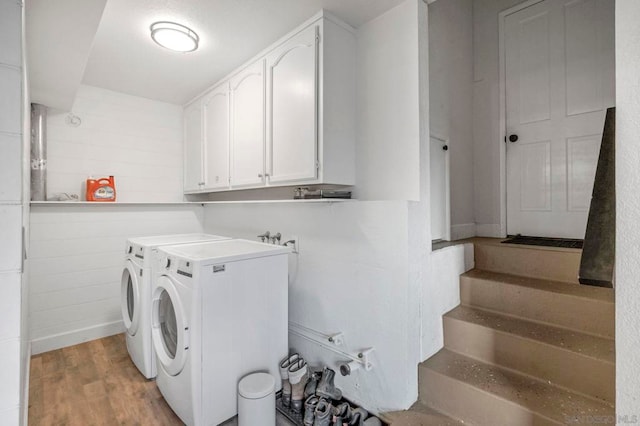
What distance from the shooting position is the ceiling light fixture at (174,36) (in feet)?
6.20

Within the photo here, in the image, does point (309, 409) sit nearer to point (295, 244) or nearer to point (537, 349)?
point (295, 244)

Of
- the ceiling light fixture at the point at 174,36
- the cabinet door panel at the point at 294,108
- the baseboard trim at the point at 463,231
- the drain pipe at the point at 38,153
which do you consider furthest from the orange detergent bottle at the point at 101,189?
the baseboard trim at the point at 463,231

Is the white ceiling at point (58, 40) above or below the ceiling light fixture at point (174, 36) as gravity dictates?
below

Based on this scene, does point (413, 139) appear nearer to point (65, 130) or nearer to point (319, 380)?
point (319, 380)

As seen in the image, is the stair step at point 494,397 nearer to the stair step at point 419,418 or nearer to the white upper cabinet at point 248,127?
the stair step at point 419,418

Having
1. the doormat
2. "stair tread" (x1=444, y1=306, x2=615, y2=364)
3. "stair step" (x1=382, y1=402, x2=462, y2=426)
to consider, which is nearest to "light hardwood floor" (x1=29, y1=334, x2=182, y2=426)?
"stair step" (x1=382, y1=402, x2=462, y2=426)

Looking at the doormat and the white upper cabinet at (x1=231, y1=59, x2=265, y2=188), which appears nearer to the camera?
the doormat

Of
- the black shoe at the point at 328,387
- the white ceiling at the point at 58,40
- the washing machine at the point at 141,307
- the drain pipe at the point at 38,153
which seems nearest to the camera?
the white ceiling at the point at 58,40

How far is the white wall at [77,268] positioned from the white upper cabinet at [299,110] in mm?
1451

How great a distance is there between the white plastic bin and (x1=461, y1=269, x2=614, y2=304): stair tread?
1.50 metres

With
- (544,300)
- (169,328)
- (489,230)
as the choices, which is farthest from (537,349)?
(169,328)

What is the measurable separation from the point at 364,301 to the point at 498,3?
305cm

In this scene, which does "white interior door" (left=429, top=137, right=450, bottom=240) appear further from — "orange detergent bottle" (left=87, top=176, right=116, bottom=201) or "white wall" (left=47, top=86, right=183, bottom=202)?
"orange detergent bottle" (left=87, top=176, right=116, bottom=201)

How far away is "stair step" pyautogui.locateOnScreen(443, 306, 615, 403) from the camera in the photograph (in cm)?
137
